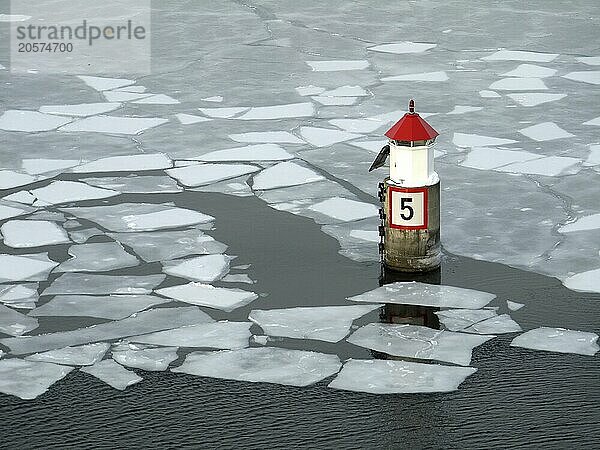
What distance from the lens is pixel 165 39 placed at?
11711 millimetres

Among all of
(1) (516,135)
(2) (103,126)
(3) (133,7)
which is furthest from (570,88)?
Result: (3) (133,7)

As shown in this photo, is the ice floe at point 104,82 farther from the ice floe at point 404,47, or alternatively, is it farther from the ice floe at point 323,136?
the ice floe at point 404,47

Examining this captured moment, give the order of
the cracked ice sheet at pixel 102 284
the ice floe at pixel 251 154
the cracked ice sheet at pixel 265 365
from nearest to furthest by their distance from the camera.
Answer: the cracked ice sheet at pixel 265 365 < the cracked ice sheet at pixel 102 284 < the ice floe at pixel 251 154

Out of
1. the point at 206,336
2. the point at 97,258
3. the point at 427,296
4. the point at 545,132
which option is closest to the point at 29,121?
the point at 97,258

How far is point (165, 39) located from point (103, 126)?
330 centimetres

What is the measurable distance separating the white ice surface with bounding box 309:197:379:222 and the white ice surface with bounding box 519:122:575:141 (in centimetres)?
179

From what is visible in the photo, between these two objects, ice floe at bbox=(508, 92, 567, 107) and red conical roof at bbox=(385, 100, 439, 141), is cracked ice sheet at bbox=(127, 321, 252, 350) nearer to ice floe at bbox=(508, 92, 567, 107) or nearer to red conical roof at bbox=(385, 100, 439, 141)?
red conical roof at bbox=(385, 100, 439, 141)

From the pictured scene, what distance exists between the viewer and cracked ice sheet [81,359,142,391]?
183 inches

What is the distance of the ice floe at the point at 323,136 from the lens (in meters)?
8.09

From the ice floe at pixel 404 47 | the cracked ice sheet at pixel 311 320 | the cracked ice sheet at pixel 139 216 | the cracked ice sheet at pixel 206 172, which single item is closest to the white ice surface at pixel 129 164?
the cracked ice sheet at pixel 206 172

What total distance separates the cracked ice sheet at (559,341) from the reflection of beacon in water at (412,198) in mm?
826

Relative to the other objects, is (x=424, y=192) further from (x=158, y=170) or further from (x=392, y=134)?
(x=158, y=170)

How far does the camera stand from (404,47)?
11078 mm

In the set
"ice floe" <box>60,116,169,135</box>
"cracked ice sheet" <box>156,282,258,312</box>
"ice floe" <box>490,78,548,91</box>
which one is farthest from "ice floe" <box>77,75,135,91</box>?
"cracked ice sheet" <box>156,282,258,312</box>
